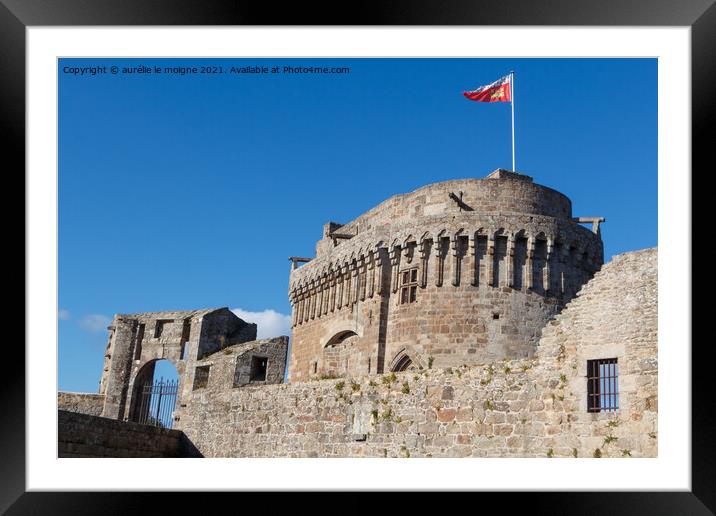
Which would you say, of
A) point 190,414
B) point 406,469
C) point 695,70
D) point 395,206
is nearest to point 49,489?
point 406,469

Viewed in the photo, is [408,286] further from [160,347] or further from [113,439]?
[160,347]

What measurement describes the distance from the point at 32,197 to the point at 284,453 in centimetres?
1120

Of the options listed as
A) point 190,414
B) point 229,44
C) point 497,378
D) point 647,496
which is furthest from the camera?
point 190,414

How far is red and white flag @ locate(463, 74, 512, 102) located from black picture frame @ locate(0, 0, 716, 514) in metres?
14.2

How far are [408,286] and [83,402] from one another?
14977mm

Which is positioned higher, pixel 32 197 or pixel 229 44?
pixel 229 44

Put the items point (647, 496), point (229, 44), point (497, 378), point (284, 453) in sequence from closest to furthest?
point (647, 496) → point (229, 44) → point (497, 378) → point (284, 453)

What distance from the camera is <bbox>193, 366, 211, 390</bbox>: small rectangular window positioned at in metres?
27.8

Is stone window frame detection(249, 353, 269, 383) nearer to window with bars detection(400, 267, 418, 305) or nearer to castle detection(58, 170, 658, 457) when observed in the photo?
castle detection(58, 170, 658, 457)

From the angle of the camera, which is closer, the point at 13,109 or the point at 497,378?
the point at 13,109

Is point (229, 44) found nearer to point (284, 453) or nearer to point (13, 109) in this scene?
point (13, 109)

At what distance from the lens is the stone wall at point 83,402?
1224 inches

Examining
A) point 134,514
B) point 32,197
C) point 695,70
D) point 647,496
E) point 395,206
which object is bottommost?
point 134,514

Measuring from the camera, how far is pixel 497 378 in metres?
15.9
